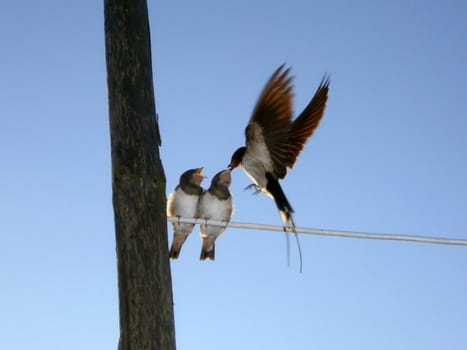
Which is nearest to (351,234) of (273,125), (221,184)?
(273,125)

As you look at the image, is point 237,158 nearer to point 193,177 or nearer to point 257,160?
point 257,160

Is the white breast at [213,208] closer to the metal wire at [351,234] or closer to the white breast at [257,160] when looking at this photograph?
the white breast at [257,160]

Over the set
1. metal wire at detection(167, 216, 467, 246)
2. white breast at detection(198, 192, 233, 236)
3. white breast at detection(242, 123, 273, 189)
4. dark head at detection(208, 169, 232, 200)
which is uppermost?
white breast at detection(242, 123, 273, 189)

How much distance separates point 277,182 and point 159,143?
2.00 meters

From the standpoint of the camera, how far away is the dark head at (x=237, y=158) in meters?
5.42

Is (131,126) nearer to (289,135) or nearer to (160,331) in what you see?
(160,331)

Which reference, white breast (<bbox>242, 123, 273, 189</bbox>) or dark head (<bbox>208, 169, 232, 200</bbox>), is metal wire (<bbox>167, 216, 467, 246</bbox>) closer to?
white breast (<bbox>242, 123, 273, 189</bbox>)

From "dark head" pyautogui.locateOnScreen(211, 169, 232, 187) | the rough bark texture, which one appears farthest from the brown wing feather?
the rough bark texture

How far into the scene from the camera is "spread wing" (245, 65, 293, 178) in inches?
196

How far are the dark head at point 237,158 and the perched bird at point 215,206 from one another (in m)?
0.24

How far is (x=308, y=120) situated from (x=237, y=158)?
73 centimetres

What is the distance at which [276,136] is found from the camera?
5.19 metres

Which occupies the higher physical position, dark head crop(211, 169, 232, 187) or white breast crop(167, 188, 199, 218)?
dark head crop(211, 169, 232, 187)

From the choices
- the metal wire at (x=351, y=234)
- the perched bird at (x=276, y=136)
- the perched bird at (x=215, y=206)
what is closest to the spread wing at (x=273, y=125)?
the perched bird at (x=276, y=136)
